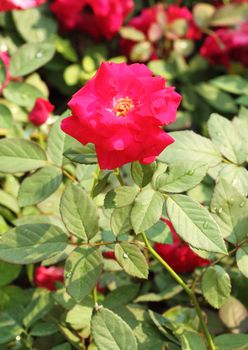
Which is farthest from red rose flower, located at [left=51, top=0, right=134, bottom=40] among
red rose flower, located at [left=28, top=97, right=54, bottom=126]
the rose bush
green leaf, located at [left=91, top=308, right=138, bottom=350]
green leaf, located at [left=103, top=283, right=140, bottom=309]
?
green leaf, located at [left=91, top=308, right=138, bottom=350]

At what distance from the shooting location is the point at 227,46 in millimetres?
1979

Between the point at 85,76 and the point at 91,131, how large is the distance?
3.16ft

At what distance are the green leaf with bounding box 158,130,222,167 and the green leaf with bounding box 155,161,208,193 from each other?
105mm

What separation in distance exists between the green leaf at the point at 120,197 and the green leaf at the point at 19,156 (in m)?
0.21

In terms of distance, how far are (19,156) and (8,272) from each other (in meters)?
0.32

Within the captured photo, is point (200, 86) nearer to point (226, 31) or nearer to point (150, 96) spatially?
point (226, 31)

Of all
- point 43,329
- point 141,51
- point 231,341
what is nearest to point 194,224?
point 231,341

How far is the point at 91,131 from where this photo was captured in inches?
35.5

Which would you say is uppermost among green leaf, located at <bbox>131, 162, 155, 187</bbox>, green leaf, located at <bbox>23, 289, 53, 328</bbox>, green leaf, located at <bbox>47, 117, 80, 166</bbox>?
green leaf, located at <bbox>131, 162, 155, 187</bbox>

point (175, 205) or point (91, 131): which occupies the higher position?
point (91, 131)

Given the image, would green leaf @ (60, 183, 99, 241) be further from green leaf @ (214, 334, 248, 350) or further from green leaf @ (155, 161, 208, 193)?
green leaf @ (214, 334, 248, 350)

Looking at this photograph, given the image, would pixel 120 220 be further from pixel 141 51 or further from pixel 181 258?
pixel 141 51

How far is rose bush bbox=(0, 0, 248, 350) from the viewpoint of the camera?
3.09 feet

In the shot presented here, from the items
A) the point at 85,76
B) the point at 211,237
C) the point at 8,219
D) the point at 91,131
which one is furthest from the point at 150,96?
the point at 85,76
